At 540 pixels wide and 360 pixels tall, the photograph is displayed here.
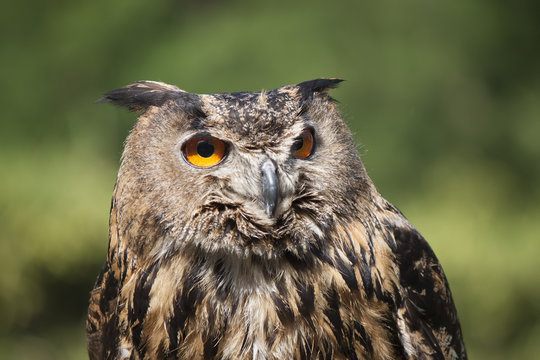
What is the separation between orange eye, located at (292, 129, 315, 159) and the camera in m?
1.37

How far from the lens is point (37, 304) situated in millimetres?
3963

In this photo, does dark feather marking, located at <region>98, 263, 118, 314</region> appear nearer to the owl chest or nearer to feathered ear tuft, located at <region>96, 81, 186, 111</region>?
the owl chest

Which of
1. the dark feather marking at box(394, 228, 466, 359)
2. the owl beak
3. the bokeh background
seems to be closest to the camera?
the owl beak

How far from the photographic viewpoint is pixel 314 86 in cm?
151

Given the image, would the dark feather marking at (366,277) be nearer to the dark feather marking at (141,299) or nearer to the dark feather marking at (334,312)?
the dark feather marking at (334,312)

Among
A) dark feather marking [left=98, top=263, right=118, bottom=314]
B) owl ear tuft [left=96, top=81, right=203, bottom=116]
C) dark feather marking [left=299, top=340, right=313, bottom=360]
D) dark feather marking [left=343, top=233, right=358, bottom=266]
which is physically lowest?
dark feather marking [left=299, top=340, right=313, bottom=360]

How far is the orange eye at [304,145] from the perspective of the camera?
1.37m

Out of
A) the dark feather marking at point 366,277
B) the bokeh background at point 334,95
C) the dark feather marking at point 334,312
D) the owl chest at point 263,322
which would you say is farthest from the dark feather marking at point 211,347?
the bokeh background at point 334,95

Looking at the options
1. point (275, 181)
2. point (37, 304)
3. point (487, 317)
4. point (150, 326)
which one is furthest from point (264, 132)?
point (37, 304)

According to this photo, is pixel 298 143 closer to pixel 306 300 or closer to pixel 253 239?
pixel 253 239

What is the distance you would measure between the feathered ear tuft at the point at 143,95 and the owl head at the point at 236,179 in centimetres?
5

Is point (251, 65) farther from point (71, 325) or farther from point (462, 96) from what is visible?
point (71, 325)

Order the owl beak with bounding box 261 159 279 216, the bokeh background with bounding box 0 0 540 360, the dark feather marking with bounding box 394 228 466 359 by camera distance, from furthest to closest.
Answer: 1. the bokeh background with bounding box 0 0 540 360
2. the dark feather marking with bounding box 394 228 466 359
3. the owl beak with bounding box 261 159 279 216

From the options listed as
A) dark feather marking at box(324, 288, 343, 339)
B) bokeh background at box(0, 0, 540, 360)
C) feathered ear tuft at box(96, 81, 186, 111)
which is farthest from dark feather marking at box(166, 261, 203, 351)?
bokeh background at box(0, 0, 540, 360)
